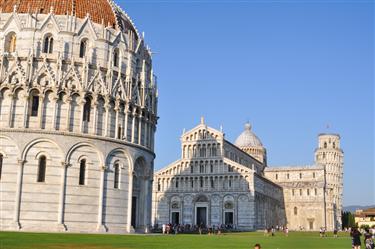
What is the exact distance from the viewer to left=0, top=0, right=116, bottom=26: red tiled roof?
1754 inches

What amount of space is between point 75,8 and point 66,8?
0.84 m

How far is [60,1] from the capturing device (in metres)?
45.8

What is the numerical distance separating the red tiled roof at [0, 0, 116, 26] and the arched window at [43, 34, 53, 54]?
2781mm

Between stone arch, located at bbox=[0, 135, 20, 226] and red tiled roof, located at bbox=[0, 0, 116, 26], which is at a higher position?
red tiled roof, located at bbox=[0, 0, 116, 26]

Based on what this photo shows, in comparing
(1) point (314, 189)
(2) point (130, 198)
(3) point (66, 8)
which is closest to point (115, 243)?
(2) point (130, 198)

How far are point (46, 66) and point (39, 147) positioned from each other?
6.57m

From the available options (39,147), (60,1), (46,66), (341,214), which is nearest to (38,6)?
(60,1)

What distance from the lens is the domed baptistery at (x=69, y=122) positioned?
39.7 m

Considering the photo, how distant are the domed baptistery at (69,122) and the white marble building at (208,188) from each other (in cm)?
4276

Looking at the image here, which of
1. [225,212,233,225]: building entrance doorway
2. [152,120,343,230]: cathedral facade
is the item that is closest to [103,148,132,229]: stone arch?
[152,120,343,230]: cathedral facade

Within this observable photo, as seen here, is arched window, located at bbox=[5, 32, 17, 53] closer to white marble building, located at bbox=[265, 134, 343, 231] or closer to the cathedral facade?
the cathedral facade

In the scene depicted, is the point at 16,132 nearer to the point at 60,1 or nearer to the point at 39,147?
the point at 39,147

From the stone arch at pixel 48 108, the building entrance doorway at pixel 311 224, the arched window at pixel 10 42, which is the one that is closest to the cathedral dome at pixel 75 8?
the arched window at pixel 10 42

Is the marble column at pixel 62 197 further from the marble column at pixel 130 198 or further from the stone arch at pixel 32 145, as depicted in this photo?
→ the marble column at pixel 130 198
